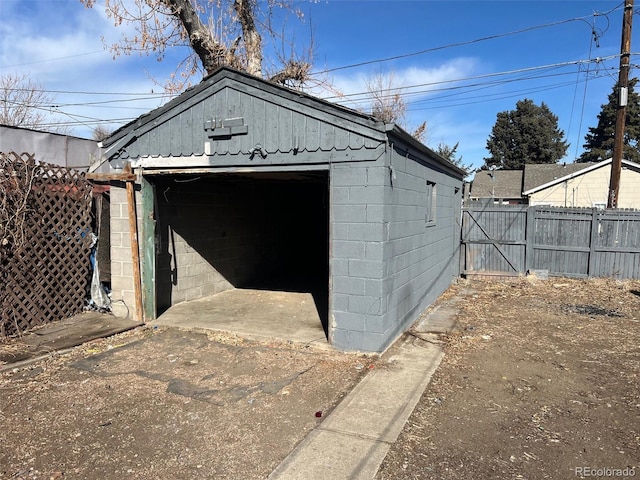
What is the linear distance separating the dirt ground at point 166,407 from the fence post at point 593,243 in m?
8.97

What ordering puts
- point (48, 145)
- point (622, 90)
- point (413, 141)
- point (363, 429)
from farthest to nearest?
1. point (622, 90)
2. point (48, 145)
3. point (413, 141)
4. point (363, 429)

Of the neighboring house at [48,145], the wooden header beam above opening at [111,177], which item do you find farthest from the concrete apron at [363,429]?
the neighboring house at [48,145]

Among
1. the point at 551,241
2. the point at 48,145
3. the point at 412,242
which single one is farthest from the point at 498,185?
the point at 48,145

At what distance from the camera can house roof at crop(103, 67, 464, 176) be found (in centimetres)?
501

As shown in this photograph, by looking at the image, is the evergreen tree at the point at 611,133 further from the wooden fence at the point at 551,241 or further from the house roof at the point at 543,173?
the wooden fence at the point at 551,241

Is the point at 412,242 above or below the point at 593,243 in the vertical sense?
above

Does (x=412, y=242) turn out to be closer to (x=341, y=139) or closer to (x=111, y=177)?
(x=341, y=139)

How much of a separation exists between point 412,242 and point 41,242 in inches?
215

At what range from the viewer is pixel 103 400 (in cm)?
398

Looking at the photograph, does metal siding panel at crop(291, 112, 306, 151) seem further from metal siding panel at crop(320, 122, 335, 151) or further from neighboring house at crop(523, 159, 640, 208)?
neighboring house at crop(523, 159, 640, 208)

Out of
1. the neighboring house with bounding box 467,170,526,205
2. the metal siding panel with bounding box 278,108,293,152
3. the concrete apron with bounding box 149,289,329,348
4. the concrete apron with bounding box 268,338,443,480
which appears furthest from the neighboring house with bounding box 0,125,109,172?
the neighboring house with bounding box 467,170,526,205

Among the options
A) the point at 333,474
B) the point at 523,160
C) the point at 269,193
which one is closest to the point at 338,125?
the point at 333,474

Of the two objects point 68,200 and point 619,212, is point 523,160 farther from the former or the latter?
point 68,200

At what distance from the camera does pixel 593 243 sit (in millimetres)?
11023
